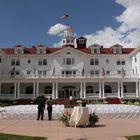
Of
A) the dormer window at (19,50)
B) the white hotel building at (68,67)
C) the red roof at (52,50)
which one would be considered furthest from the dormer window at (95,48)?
the dormer window at (19,50)

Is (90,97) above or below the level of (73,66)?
below

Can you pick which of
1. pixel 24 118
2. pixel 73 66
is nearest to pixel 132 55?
pixel 73 66

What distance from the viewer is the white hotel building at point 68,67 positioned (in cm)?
6216

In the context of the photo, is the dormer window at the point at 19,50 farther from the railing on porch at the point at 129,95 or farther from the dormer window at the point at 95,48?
the railing on porch at the point at 129,95

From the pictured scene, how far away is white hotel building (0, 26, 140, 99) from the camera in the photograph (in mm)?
62156

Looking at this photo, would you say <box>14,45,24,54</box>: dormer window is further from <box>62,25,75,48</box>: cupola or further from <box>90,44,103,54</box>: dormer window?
<box>90,44,103,54</box>: dormer window

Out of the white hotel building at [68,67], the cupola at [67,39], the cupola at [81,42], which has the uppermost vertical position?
the cupola at [67,39]

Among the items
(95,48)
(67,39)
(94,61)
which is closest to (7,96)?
(94,61)

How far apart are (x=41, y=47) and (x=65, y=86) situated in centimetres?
1043

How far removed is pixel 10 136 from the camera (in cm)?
1259

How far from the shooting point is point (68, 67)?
213 feet

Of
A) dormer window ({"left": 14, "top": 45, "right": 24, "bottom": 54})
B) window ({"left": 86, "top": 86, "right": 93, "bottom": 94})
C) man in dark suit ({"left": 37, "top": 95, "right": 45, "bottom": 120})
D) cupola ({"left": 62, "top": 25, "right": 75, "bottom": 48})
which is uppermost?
cupola ({"left": 62, "top": 25, "right": 75, "bottom": 48})

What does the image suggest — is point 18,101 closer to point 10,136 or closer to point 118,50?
point 118,50

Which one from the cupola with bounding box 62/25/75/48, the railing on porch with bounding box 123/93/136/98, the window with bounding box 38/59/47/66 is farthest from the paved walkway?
the cupola with bounding box 62/25/75/48
